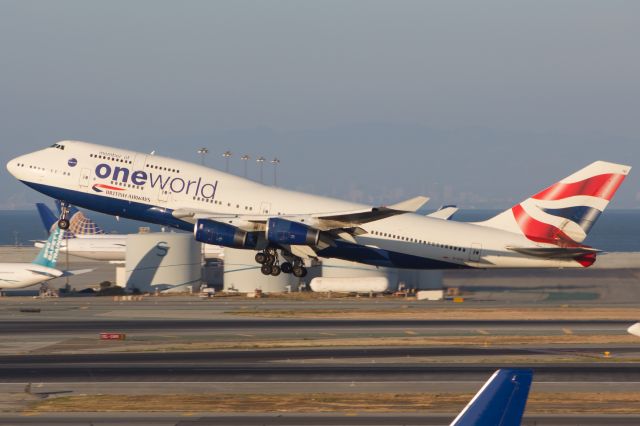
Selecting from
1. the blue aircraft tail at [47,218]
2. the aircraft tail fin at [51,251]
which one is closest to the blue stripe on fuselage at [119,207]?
the aircraft tail fin at [51,251]

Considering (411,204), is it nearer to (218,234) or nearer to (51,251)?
(218,234)

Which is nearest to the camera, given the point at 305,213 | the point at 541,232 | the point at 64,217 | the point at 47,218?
the point at 305,213

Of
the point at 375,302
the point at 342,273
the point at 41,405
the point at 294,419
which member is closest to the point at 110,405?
the point at 41,405

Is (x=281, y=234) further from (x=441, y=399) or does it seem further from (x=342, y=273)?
(x=342, y=273)

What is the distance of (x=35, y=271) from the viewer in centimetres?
8119

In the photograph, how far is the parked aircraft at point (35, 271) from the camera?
266 feet

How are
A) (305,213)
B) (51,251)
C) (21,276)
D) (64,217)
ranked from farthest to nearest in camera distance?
(51,251), (21,276), (64,217), (305,213)

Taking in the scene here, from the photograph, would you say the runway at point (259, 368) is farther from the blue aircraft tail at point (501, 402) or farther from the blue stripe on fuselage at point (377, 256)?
the blue aircraft tail at point (501, 402)

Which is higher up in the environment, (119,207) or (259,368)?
(119,207)

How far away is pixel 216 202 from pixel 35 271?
29.4 meters

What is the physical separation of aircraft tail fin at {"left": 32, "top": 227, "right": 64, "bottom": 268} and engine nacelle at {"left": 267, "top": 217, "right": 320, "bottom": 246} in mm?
31852

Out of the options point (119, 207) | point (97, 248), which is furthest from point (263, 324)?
point (97, 248)

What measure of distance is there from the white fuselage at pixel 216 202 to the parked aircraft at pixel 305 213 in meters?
0.06

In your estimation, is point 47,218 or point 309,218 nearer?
point 309,218
